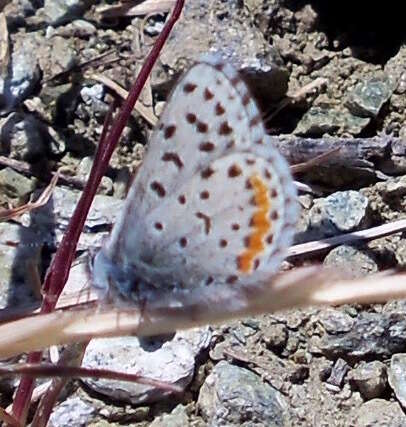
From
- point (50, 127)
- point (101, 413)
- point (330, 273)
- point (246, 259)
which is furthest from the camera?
point (50, 127)

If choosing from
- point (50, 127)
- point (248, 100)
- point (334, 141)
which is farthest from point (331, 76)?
point (248, 100)

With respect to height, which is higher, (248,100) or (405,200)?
(248,100)

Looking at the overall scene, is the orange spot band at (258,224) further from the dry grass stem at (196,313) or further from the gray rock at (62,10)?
the gray rock at (62,10)

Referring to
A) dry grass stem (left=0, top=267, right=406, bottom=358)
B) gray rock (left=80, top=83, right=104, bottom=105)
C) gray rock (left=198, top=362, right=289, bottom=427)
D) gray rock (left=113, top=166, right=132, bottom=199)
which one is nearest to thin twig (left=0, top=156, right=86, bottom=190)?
gray rock (left=113, top=166, right=132, bottom=199)

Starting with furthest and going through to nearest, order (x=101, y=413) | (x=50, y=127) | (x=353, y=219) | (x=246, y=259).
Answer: (x=50, y=127)
(x=353, y=219)
(x=101, y=413)
(x=246, y=259)

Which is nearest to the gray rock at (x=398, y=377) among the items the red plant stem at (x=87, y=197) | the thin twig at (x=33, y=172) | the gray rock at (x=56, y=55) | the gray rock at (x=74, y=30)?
the red plant stem at (x=87, y=197)

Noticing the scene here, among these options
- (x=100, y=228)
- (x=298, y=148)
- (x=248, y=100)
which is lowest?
(x=100, y=228)

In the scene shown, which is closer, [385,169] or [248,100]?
[248,100]

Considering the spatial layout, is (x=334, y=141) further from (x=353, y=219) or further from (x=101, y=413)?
(x=101, y=413)
